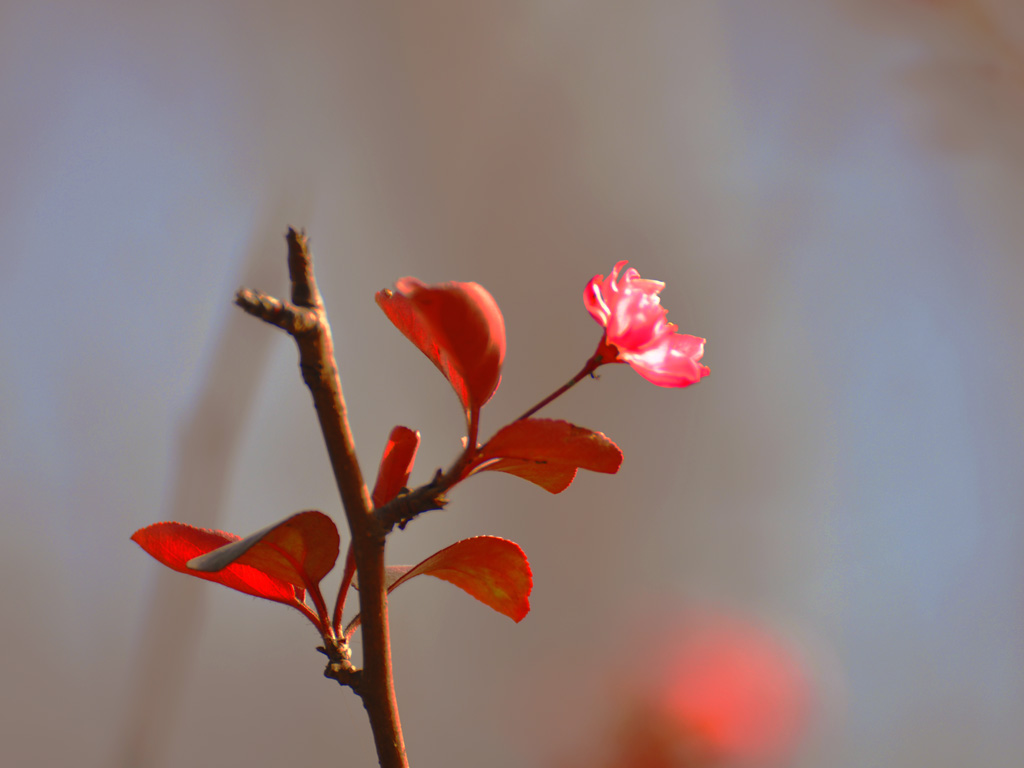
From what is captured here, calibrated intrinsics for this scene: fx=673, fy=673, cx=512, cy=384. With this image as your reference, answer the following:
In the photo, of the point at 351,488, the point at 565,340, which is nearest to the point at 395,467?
the point at 351,488

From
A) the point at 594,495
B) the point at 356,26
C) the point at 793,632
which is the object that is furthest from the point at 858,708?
the point at 356,26

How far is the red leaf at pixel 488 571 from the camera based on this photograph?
0.25m

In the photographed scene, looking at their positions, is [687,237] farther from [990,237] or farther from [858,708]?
[858,708]

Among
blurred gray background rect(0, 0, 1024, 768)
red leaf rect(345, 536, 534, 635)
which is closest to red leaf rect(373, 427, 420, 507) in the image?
red leaf rect(345, 536, 534, 635)

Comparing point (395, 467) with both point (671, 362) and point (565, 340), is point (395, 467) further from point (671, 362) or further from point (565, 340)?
point (565, 340)

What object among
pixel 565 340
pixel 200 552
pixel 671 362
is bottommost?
pixel 200 552

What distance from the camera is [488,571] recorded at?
25cm

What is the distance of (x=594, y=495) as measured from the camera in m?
1.02

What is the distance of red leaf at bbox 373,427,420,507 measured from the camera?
0.26 meters

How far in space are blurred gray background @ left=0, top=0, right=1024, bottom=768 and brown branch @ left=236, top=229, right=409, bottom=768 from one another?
2.08 ft

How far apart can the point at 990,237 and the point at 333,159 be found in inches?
40.1

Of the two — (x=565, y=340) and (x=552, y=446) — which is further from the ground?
(x=565, y=340)

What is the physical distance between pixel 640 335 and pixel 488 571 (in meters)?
0.10

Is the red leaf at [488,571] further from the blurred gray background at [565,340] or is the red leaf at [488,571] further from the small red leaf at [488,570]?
the blurred gray background at [565,340]
